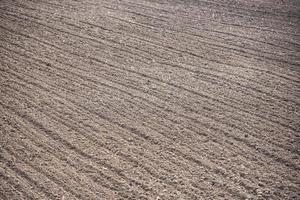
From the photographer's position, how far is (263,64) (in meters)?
5.70

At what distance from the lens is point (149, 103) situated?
4828 mm

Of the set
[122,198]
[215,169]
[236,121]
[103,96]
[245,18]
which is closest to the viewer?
[122,198]

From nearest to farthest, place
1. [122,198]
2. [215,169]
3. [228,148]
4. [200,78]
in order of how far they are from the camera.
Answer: [122,198] < [215,169] < [228,148] < [200,78]

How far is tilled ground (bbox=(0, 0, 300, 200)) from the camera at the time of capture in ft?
12.2

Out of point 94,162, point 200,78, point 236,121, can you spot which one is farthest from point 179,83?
point 94,162

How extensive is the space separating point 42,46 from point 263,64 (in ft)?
12.2

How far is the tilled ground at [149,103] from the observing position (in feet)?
12.2

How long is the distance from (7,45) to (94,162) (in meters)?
3.39

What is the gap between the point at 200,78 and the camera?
211 inches

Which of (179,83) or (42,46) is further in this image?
(42,46)

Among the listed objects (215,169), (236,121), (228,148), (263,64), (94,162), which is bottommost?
(94,162)

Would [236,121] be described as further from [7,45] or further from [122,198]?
[7,45]

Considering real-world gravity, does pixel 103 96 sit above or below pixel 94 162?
above

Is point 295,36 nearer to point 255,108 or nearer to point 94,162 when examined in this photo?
point 255,108
